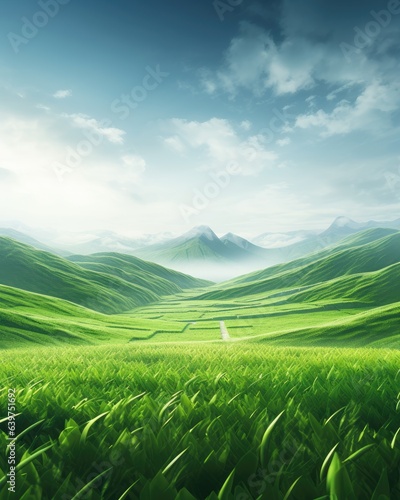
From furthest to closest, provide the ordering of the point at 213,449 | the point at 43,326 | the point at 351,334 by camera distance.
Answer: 1. the point at 43,326
2. the point at 351,334
3. the point at 213,449

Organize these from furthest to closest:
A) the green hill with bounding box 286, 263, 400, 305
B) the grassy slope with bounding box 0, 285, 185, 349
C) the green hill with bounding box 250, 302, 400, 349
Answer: the green hill with bounding box 286, 263, 400, 305 → the grassy slope with bounding box 0, 285, 185, 349 → the green hill with bounding box 250, 302, 400, 349

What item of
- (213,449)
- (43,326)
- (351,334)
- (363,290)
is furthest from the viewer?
(363,290)

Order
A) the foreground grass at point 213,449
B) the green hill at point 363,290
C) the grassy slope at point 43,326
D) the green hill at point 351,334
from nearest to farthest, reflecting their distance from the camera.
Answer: the foreground grass at point 213,449 → the green hill at point 351,334 → the grassy slope at point 43,326 → the green hill at point 363,290

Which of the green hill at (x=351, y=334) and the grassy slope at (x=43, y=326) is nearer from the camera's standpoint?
the green hill at (x=351, y=334)

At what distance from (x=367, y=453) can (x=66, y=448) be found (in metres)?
2.10

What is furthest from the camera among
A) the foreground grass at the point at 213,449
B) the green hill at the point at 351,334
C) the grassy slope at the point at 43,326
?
the grassy slope at the point at 43,326
